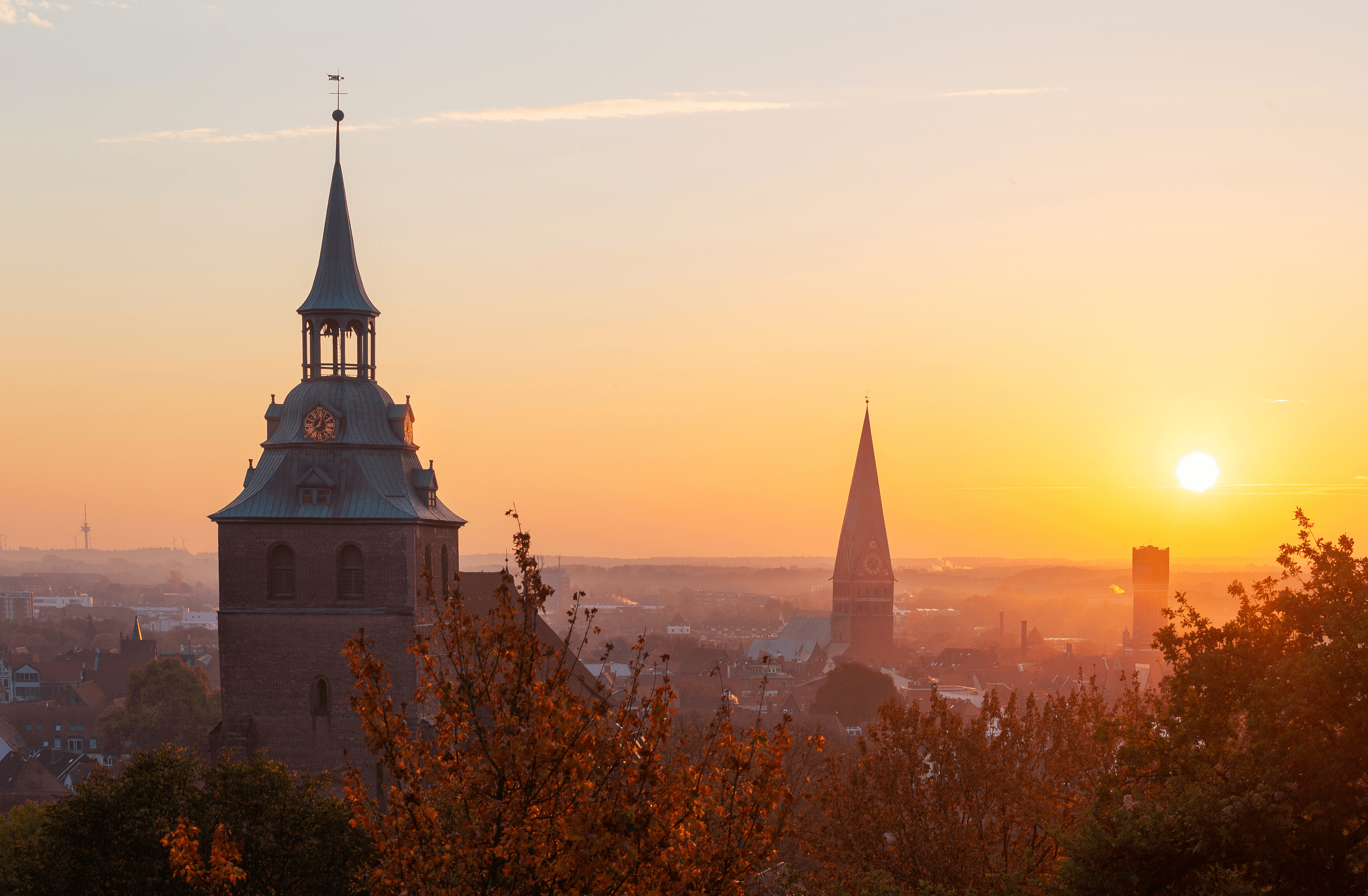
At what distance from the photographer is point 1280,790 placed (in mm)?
18891

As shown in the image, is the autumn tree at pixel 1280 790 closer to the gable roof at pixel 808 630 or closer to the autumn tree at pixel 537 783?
the autumn tree at pixel 537 783

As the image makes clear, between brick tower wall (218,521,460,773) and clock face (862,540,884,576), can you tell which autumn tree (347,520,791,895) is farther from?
clock face (862,540,884,576)

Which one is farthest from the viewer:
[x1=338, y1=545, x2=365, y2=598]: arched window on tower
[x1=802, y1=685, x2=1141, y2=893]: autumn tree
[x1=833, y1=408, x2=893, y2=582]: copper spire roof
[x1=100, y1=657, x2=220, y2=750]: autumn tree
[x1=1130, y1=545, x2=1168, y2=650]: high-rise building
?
[x1=1130, y1=545, x2=1168, y2=650]: high-rise building

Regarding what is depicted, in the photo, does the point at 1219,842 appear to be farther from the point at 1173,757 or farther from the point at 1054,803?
→ the point at 1054,803

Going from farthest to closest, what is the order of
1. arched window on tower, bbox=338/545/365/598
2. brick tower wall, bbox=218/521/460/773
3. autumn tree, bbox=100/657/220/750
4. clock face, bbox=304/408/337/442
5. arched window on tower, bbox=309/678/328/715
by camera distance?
autumn tree, bbox=100/657/220/750, clock face, bbox=304/408/337/442, arched window on tower, bbox=338/545/365/598, arched window on tower, bbox=309/678/328/715, brick tower wall, bbox=218/521/460/773

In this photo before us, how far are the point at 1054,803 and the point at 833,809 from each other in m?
4.16

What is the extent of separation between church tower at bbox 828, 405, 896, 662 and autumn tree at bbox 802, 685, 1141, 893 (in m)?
102

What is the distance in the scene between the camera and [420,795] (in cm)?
1393

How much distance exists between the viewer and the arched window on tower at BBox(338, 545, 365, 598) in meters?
41.0

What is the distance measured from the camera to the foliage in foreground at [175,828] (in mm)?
29453

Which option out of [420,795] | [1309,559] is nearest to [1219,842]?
[1309,559]

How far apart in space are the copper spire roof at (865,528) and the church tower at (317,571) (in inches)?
3641

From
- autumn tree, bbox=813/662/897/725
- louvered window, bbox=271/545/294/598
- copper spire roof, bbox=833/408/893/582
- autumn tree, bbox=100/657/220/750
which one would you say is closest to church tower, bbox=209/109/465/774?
louvered window, bbox=271/545/294/598

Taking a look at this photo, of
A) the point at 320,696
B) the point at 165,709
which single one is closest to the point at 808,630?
the point at 165,709
